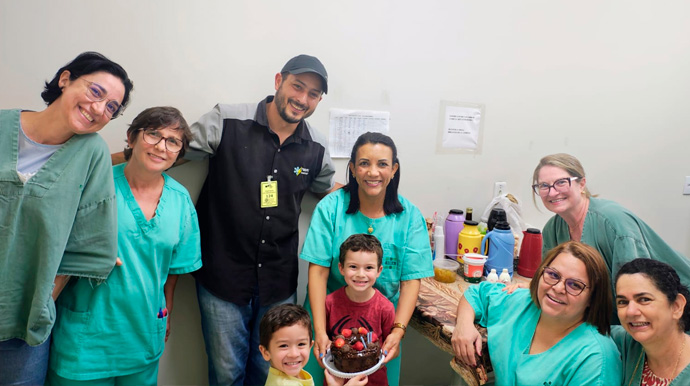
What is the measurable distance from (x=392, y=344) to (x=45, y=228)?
120 centimetres

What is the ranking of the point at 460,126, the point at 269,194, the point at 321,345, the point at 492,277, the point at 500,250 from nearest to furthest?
1. the point at 321,345
2. the point at 269,194
3. the point at 492,277
4. the point at 500,250
5. the point at 460,126

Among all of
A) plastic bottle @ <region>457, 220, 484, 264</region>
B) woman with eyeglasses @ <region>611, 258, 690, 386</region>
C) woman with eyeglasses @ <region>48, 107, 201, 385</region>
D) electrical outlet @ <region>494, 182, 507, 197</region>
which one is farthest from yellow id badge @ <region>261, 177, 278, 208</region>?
electrical outlet @ <region>494, 182, 507, 197</region>

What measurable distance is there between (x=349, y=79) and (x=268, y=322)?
1.32m

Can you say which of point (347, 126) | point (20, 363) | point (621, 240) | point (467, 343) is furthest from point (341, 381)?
point (347, 126)

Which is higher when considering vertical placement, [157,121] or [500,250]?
[157,121]

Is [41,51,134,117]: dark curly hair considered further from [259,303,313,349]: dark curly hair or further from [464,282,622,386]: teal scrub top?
[464,282,622,386]: teal scrub top

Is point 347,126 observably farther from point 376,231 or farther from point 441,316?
point 441,316

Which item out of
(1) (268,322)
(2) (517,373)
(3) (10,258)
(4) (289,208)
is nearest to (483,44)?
(4) (289,208)

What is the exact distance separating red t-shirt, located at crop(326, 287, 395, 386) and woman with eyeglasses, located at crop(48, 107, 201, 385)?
0.64 metres

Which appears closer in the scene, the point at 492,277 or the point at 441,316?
the point at 441,316

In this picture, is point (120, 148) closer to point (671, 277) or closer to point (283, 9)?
point (283, 9)

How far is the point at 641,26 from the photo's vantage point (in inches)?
111

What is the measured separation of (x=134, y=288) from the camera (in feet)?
4.75

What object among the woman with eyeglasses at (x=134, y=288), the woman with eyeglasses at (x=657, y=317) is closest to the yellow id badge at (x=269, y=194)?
the woman with eyeglasses at (x=134, y=288)
